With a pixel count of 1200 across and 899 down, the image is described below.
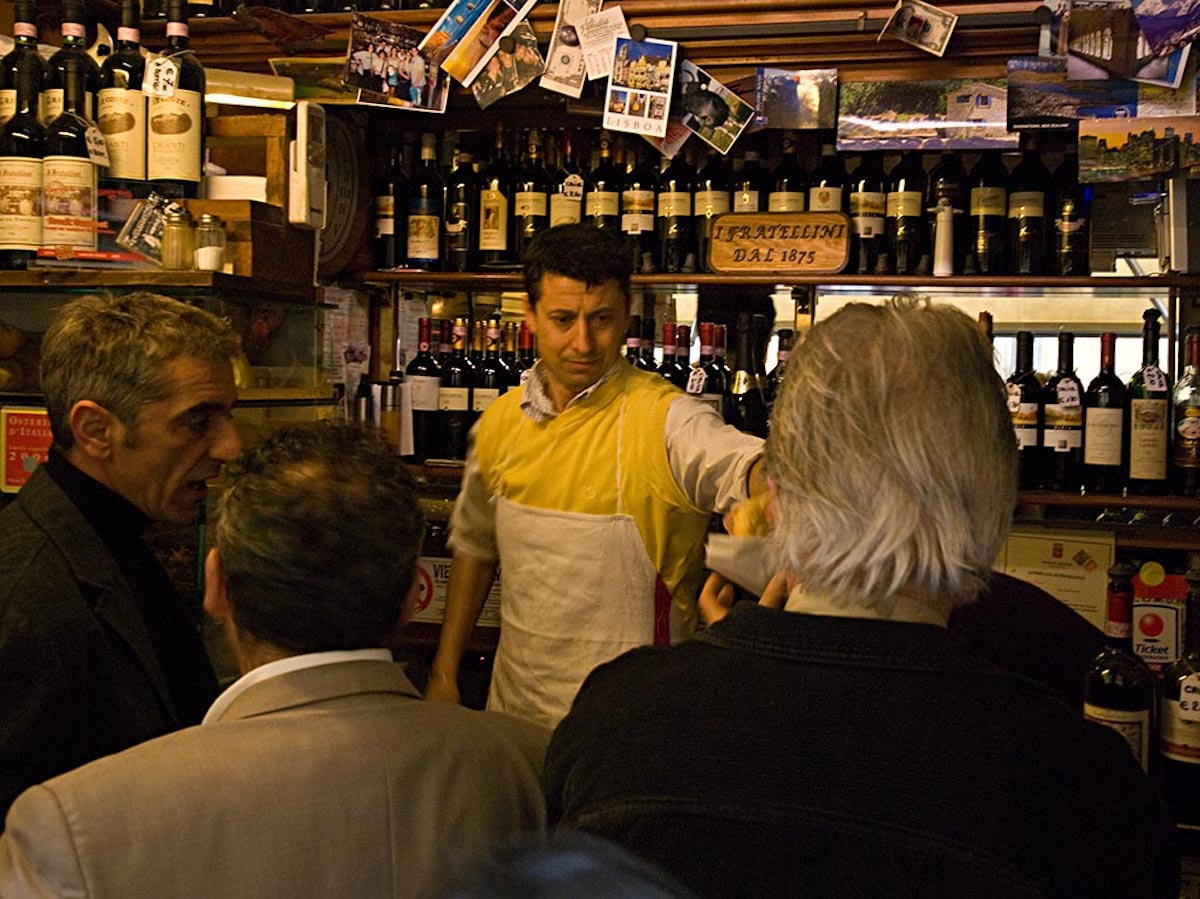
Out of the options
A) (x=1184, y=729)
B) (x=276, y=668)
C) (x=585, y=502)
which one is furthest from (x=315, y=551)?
(x=585, y=502)

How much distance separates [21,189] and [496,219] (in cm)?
163

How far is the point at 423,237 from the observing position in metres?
4.00

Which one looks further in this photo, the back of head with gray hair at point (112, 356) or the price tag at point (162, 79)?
the price tag at point (162, 79)

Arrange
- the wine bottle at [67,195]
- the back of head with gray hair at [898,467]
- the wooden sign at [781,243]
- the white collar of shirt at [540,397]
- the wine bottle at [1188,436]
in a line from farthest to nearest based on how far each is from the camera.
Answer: the wooden sign at [781,243]
the wine bottle at [1188,436]
the white collar of shirt at [540,397]
the wine bottle at [67,195]
the back of head with gray hair at [898,467]

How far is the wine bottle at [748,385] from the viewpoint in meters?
3.91

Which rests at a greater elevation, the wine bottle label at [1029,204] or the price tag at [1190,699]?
the wine bottle label at [1029,204]

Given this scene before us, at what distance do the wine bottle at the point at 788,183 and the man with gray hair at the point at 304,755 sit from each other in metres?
2.57

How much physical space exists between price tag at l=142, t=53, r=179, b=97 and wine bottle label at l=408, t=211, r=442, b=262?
1.31 metres

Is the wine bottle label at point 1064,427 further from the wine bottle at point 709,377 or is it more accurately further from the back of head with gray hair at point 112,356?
the back of head with gray hair at point 112,356

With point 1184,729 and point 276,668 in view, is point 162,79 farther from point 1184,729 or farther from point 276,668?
point 1184,729

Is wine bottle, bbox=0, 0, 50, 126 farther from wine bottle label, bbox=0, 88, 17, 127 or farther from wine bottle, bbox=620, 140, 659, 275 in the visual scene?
wine bottle, bbox=620, 140, 659, 275

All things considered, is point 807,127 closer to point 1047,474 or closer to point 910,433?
point 1047,474

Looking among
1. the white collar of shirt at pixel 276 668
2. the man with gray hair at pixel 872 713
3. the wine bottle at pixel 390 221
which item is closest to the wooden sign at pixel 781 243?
the wine bottle at pixel 390 221

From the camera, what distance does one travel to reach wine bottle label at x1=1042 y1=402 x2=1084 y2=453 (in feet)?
11.6
